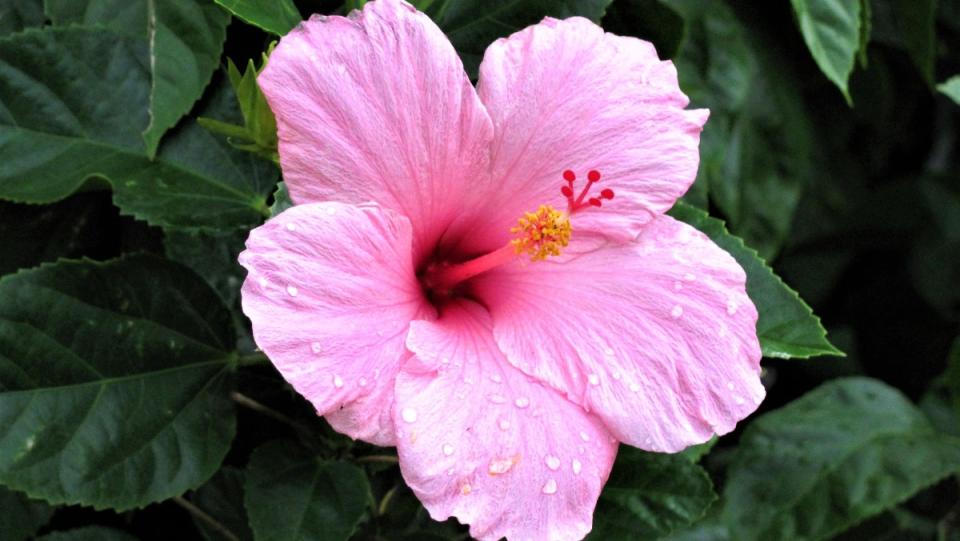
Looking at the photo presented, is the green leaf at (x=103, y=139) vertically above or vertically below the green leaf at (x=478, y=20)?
below

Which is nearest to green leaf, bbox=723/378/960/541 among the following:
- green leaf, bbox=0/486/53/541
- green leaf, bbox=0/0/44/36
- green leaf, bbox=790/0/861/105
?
green leaf, bbox=790/0/861/105

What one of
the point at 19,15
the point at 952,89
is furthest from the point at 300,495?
the point at 952,89

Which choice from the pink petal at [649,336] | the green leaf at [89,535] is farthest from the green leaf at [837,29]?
the green leaf at [89,535]

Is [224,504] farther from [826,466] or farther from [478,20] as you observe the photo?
[826,466]

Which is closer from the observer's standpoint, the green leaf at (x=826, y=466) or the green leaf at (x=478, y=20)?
the green leaf at (x=478, y=20)

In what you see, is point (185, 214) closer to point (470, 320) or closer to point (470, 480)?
point (470, 320)

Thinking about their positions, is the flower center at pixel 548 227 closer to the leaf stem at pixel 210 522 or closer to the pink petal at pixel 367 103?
the pink petal at pixel 367 103
